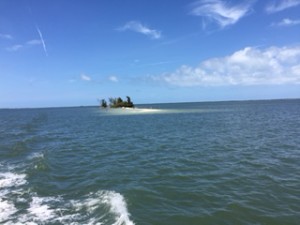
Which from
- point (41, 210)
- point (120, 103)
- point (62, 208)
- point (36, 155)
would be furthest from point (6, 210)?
point (120, 103)

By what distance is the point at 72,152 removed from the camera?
2500 cm

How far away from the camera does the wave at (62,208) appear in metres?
10.6

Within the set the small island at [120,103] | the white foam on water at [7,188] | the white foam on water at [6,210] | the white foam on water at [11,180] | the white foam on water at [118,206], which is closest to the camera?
the white foam on water at [118,206]

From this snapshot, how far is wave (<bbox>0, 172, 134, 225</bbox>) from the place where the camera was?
10.6 meters

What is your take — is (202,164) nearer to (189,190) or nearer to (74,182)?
(189,190)

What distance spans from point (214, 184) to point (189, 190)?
1.61 metres

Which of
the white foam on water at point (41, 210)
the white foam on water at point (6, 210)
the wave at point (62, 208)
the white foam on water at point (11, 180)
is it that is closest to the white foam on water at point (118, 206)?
the wave at point (62, 208)

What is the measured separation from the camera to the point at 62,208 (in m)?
11.7

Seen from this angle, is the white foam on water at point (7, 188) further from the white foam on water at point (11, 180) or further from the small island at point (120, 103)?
the small island at point (120, 103)

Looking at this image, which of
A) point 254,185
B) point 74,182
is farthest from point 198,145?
point 74,182

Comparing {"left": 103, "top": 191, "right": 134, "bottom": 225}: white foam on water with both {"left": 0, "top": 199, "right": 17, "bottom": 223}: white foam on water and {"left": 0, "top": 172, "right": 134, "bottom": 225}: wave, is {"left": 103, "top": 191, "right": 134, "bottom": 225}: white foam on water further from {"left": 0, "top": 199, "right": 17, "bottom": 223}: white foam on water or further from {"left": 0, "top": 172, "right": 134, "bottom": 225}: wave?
{"left": 0, "top": 199, "right": 17, "bottom": 223}: white foam on water

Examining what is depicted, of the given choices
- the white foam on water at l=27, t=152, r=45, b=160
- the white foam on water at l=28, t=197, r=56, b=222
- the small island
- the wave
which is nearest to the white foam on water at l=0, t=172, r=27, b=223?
the wave

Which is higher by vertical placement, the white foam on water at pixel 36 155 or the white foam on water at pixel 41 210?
the white foam on water at pixel 36 155

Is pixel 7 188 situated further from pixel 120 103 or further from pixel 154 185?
pixel 120 103
